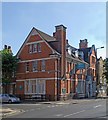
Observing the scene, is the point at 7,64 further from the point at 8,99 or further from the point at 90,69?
the point at 90,69

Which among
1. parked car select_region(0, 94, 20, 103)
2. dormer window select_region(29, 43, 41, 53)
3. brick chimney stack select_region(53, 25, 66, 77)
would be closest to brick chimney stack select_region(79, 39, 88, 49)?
brick chimney stack select_region(53, 25, 66, 77)

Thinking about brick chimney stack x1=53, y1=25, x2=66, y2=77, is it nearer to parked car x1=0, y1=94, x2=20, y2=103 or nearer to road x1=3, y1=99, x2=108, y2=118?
parked car x1=0, y1=94, x2=20, y2=103

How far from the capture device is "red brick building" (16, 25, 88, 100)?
4706 cm

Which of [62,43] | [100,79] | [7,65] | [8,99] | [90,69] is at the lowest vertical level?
[8,99]

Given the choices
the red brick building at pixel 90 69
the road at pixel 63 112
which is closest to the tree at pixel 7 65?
the red brick building at pixel 90 69

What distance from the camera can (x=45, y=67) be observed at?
4816 cm

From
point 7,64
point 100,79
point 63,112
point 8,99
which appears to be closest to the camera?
point 63,112

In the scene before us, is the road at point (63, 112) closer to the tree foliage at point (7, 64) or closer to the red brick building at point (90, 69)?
the tree foliage at point (7, 64)

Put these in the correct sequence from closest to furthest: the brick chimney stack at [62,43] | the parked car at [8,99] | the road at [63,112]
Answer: the road at [63,112] → the parked car at [8,99] → the brick chimney stack at [62,43]

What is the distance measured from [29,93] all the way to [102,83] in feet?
98.0

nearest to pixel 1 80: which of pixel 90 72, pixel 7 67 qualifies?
pixel 7 67

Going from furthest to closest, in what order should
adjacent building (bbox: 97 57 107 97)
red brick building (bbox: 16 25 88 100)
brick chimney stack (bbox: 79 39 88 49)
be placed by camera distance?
brick chimney stack (bbox: 79 39 88 49), adjacent building (bbox: 97 57 107 97), red brick building (bbox: 16 25 88 100)

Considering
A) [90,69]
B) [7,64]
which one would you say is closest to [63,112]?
[7,64]

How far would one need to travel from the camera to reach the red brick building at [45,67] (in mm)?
47062
